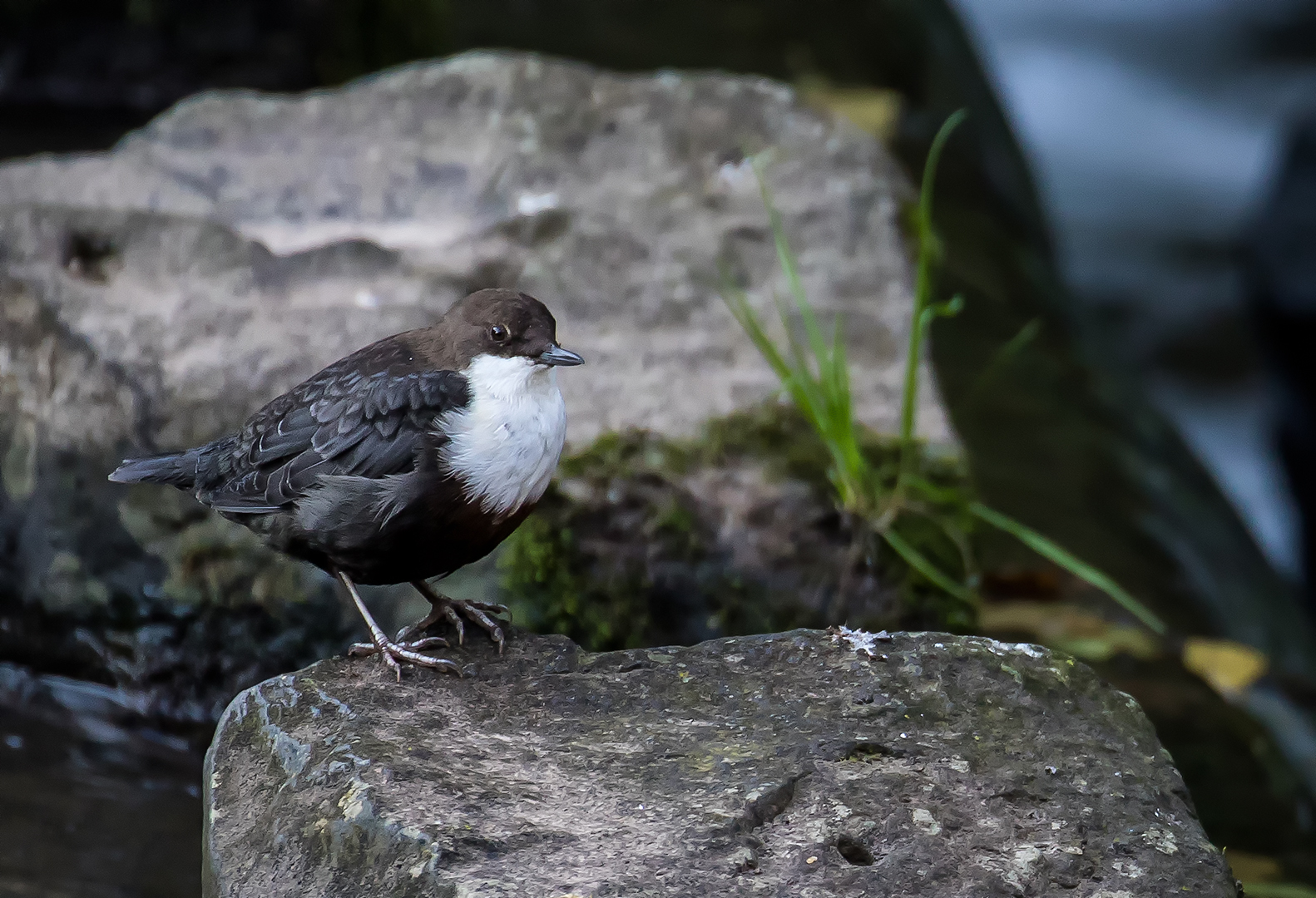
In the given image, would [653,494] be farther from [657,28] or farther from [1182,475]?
[657,28]

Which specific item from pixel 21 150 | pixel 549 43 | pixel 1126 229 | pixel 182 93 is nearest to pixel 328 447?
pixel 21 150

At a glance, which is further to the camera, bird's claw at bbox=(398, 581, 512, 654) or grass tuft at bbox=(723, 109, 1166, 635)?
grass tuft at bbox=(723, 109, 1166, 635)

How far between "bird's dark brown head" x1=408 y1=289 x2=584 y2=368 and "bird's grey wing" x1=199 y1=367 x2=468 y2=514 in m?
0.08

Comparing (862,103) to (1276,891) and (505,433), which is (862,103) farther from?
(505,433)

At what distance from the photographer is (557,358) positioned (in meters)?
2.88

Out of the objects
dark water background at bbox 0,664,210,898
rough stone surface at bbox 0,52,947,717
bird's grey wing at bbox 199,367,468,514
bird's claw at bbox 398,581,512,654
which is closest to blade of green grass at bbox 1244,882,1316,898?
rough stone surface at bbox 0,52,947,717

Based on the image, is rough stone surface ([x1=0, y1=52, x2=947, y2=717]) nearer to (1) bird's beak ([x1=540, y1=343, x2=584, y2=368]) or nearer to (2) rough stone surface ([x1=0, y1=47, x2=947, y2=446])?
(2) rough stone surface ([x1=0, y1=47, x2=947, y2=446])

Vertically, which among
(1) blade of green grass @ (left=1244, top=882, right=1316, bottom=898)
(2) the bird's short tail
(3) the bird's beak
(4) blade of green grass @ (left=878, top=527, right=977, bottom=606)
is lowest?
(1) blade of green grass @ (left=1244, top=882, right=1316, bottom=898)

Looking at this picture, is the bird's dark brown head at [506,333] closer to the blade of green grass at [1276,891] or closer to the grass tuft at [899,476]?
the grass tuft at [899,476]

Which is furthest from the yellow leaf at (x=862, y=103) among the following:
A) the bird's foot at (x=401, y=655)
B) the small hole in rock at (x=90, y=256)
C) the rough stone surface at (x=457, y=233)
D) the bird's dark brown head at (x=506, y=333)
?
the bird's foot at (x=401, y=655)

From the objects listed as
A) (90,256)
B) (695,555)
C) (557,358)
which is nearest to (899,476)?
(695,555)

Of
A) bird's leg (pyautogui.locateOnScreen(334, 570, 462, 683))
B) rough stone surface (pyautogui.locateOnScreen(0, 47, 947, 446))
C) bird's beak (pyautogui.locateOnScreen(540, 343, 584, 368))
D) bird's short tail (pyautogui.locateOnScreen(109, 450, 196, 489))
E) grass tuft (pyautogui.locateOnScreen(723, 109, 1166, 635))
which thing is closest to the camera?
bird's leg (pyautogui.locateOnScreen(334, 570, 462, 683))

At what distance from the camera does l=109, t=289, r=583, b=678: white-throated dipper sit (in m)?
2.76

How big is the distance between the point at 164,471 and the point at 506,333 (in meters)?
0.89
